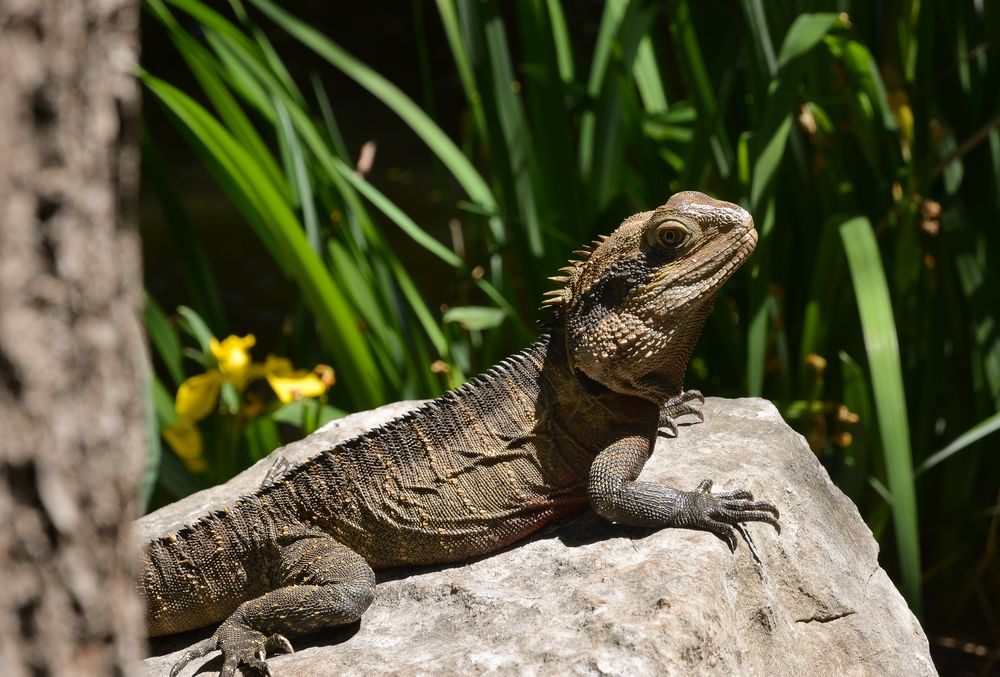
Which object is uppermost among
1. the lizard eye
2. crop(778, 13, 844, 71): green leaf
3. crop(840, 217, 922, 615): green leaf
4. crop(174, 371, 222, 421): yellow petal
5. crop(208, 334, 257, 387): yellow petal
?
crop(778, 13, 844, 71): green leaf

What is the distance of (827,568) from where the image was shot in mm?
3250

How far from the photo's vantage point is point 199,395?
4.46m

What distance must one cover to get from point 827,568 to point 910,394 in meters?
2.24

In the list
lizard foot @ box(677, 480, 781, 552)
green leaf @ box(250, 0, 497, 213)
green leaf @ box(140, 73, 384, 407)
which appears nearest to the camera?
lizard foot @ box(677, 480, 781, 552)

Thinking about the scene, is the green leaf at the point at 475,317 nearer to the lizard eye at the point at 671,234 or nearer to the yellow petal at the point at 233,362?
the yellow petal at the point at 233,362

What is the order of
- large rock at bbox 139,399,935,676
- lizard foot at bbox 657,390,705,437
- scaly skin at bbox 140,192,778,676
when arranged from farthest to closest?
1. lizard foot at bbox 657,390,705,437
2. scaly skin at bbox 140,192,778,676
3. large rock at bbox 139,399,935,676

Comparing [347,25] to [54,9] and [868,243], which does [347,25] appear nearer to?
[868,243]

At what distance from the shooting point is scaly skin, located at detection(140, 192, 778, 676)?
3.30 m

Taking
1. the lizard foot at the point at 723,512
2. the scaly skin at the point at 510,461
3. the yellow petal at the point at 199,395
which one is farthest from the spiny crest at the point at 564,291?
the yellow petal at the point at 199,395

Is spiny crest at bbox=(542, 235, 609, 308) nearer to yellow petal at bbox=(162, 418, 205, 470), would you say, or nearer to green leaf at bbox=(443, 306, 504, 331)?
green leaf at bbox=(443, 306, 504, 331)

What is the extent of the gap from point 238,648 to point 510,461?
98 centimetres

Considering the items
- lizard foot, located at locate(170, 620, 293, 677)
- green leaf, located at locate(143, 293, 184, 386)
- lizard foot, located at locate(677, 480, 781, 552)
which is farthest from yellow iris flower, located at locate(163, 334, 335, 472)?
lizard foot, located at locate(677, 480, 781, 552)

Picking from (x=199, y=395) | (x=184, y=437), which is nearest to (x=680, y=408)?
(x=199, y=395)

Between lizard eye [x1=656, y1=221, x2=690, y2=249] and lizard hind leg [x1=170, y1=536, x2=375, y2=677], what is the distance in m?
1.34
